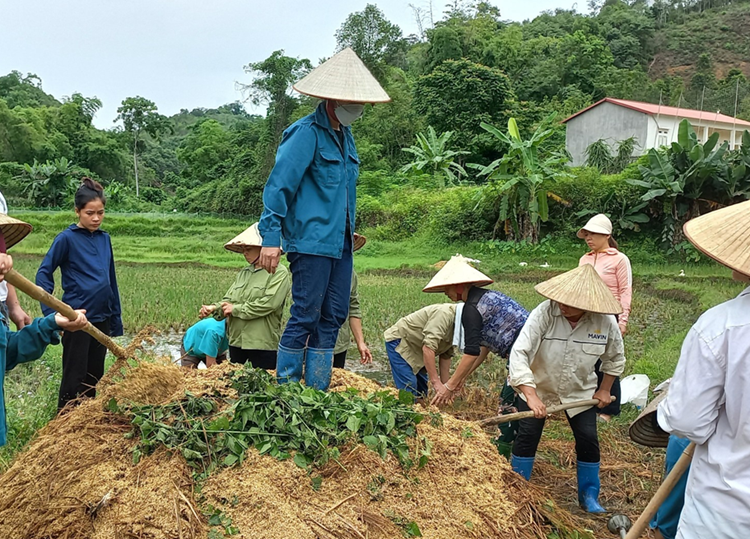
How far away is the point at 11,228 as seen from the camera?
8.71ft

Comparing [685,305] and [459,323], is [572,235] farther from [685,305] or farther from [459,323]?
[459,323]

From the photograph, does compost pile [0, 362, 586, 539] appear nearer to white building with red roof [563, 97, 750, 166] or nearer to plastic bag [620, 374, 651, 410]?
plastic bag [620, 374, 651, 410]

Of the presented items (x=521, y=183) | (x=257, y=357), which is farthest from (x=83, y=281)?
(x=521, y=183)

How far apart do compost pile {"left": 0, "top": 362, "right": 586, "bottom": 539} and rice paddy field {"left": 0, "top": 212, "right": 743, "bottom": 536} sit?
0.98 metres

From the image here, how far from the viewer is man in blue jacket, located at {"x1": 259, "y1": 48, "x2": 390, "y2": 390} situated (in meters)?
3.09

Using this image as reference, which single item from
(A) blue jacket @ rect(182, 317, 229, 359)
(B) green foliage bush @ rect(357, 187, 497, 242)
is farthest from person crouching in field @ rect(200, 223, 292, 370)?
(B) green foliage bush @ rect(357, 187, 497, 242)

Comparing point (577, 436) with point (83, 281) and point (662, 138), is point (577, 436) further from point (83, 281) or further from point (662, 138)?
point (662, 138)

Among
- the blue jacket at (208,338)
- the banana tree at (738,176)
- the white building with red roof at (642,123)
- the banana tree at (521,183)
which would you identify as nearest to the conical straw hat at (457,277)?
the blue jacket at (208,338)

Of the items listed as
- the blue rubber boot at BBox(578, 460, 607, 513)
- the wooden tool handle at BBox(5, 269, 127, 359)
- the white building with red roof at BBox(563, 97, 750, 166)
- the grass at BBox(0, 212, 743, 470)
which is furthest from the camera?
the white building with red roof at BBox(563, 97, 750, 166)

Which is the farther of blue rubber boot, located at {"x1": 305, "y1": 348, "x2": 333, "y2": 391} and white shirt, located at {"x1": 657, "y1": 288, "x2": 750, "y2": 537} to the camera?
blue rubber boot, located at {"x1": 305, "y1": 348, "x2": 333, "y2": 391}

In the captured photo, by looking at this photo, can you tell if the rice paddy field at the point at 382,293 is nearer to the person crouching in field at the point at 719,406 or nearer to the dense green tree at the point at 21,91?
the person crouching in field at the point at 719,406

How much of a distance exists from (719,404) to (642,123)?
24446mm

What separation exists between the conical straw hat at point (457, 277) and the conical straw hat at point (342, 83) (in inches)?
49.9

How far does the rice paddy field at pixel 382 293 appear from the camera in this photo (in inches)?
176
